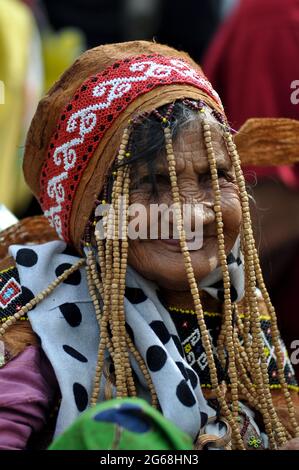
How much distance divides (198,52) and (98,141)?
15.7 feet

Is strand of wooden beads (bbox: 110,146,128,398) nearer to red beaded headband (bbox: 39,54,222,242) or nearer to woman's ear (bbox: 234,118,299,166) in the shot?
red beaded headband (bbox: 39,54,222,242)

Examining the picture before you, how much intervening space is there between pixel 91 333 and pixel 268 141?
2.86ft

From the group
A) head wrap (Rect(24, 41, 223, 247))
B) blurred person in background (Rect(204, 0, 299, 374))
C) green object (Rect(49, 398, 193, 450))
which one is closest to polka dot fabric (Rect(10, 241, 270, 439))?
head wrap (Rect(24, 41, 223, 247))

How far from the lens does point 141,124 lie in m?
2.31

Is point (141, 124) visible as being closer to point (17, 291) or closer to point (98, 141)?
point (98, 141)

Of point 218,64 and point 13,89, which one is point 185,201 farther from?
point 13,89

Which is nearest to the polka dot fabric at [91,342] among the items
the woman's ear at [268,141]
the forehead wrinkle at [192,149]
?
the forehead wrinkle at [192,149]

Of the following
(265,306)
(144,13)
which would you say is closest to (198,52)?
(144,13)

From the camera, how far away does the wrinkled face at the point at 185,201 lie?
2.32 metres

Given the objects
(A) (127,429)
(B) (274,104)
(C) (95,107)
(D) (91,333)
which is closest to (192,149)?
(C) (95,107)

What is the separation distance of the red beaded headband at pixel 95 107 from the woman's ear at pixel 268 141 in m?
0.34

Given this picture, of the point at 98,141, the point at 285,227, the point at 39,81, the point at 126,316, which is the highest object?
the point at 98,141

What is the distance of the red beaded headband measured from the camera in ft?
7.74

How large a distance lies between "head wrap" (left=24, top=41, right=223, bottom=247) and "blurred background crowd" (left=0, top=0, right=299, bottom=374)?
19.3 inches
